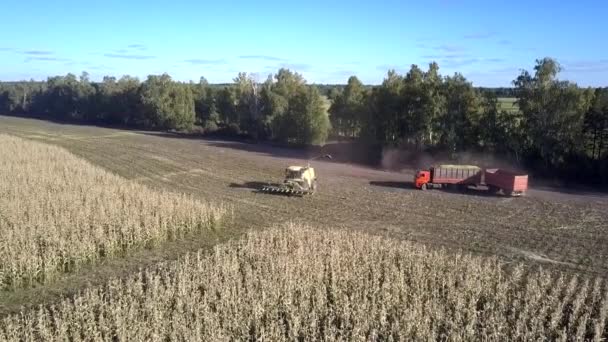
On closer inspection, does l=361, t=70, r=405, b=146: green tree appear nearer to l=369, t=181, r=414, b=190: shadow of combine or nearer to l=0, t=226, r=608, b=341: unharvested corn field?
l=369, t=181, r=414, b=190: shadow of combine

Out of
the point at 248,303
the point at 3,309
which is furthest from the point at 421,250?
the point at 3,309

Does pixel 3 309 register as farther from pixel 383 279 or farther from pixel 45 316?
pixel 383 279

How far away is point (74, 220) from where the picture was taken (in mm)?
22000

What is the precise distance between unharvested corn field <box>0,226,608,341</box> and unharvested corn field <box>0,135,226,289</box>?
2.97 m

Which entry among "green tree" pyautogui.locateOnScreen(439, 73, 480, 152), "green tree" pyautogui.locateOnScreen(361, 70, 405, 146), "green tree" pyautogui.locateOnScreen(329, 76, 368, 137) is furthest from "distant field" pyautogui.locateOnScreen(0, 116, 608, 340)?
"green tree" pyautogui.locateOnScreen(329, 76, 368, 137)

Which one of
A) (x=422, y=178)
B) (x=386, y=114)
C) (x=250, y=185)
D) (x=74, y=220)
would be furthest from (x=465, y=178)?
(x=74, y=220)

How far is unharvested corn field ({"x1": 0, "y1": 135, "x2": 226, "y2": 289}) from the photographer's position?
17828 millimetres

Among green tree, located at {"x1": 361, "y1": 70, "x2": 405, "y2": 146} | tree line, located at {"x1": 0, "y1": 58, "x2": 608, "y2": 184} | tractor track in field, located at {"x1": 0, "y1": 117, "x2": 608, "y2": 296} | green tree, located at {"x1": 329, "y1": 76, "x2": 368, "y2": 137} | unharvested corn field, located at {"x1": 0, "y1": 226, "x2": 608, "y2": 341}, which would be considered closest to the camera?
unharvested corn field, located at {"x1": 0, "y1": 226, "x2": 608, "y2": 341}

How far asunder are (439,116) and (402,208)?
1776 cm

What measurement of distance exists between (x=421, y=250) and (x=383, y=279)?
3001 millimetres

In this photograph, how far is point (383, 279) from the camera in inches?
661

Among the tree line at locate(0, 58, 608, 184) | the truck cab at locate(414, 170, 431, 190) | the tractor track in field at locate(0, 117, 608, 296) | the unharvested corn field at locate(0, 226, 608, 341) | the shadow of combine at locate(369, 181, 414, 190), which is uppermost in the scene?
the tree line at locate(0, 58, 608, 184)

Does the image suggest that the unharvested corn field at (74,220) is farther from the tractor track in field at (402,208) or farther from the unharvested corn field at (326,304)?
the tractor track in field at (402,208)

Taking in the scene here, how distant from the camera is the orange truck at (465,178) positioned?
32812 mm
